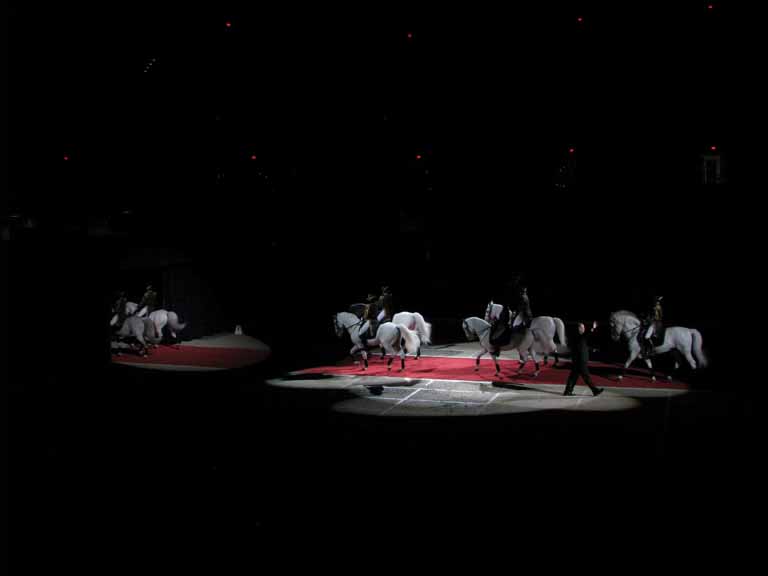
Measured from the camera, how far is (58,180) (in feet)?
41.5

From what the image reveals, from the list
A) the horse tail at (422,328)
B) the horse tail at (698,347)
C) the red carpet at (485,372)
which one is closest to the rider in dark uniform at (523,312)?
the red carpet at (485,372)

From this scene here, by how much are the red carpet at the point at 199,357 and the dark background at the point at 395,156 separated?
0.98m

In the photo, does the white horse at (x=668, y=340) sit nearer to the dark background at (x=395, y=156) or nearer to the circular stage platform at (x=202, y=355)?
the dark background at (x=395, y=156)

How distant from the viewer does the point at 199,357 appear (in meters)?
14.7

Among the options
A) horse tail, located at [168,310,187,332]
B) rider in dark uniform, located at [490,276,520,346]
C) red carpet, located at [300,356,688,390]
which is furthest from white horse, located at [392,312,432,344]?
horse tail, located at [168,310,187,332]

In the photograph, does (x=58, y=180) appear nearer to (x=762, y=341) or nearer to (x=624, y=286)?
(x=624, y=286)

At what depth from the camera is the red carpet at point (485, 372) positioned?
11.6m

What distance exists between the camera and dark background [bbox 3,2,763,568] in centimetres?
1309

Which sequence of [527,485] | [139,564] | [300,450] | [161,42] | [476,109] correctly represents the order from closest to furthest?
[139,564] < [527,485] < [300,450] < [161,42] < [476,109]

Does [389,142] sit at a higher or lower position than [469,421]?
higher

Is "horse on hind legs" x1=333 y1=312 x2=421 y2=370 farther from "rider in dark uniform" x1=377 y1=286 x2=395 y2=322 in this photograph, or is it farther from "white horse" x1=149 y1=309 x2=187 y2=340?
"white horse" x1=149 y1=309 x2=187 y2=340

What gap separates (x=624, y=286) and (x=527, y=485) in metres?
11.3

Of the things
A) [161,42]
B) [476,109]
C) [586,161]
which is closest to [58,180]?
[161,42]

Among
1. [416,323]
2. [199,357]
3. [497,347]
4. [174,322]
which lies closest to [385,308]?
[416,323]
